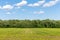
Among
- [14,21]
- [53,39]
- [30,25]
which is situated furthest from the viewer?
[14,21]

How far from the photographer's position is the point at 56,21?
4272 cm

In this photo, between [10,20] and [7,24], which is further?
[10,20]

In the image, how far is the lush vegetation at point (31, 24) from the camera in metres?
40.7

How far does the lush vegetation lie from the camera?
40.7m

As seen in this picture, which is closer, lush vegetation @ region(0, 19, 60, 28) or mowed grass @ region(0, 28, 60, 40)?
mowed grass @ region(0, 28, 60, 40)

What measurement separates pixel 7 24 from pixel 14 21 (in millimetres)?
2881

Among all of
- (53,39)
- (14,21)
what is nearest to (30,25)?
(14,21)

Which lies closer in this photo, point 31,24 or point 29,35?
point 29,35

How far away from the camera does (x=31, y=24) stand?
41000 mm

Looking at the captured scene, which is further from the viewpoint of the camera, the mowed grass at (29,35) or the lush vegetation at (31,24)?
the lush vegetation at (31,24)

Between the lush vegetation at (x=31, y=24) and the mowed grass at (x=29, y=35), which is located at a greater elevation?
the lush vegetation at (x=31, y=24)

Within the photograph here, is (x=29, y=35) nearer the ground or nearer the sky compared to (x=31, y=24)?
nearer the ground

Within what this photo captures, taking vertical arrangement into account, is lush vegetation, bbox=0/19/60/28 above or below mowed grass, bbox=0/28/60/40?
above

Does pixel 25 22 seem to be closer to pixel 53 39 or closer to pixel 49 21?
pixel 49 21
